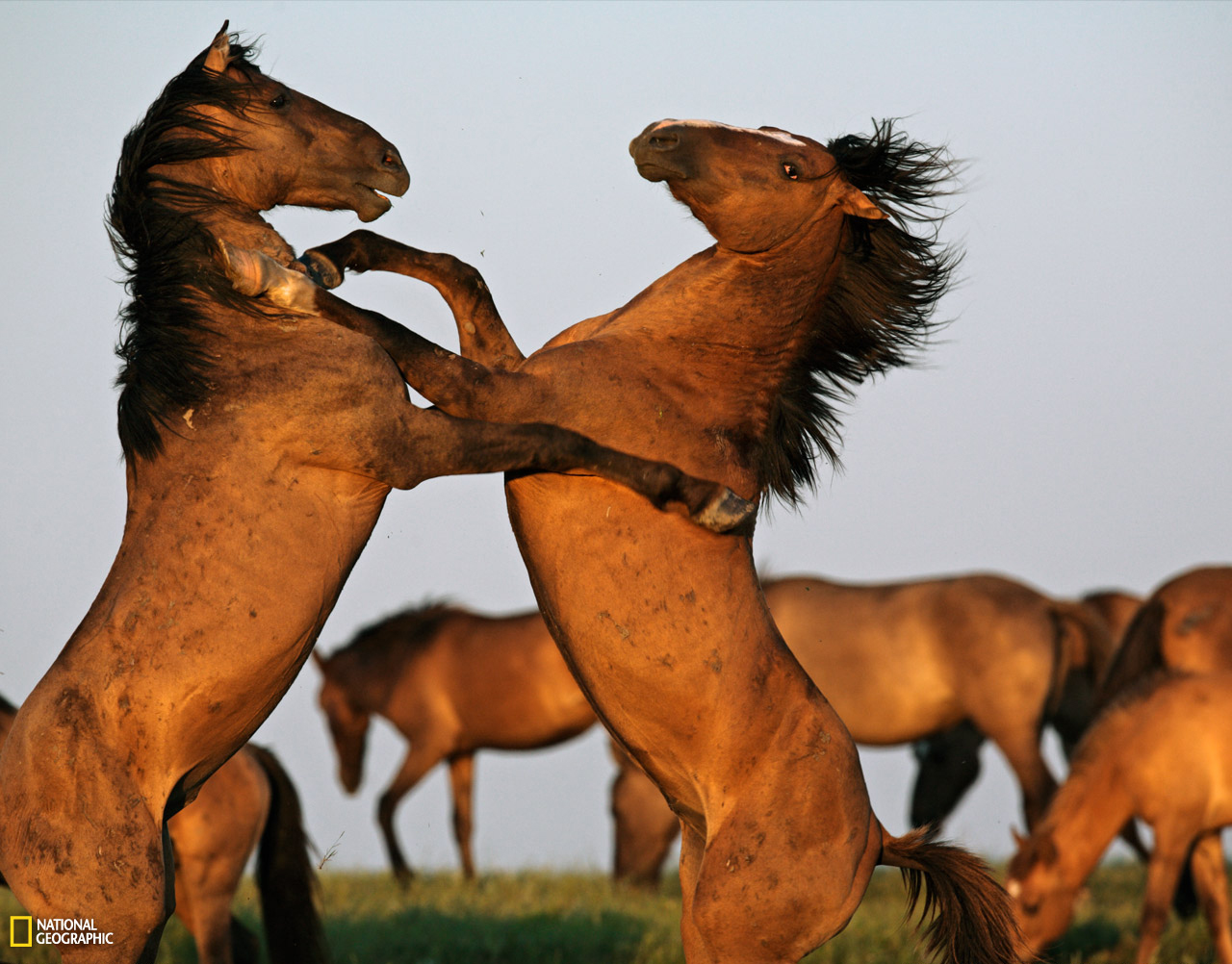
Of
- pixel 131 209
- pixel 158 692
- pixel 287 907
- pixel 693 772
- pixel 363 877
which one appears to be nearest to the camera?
pixel 158 692

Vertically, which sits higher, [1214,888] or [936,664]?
[936,664]

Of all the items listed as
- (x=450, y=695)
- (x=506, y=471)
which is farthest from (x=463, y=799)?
(x=506, y=471)

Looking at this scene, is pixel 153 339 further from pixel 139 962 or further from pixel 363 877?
pixel 363 877

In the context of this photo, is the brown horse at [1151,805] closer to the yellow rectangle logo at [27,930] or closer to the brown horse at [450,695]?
the brown horse at [450,695]

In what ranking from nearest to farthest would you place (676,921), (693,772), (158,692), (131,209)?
(158,692) < (131,209) < (693,772) < (676,921)

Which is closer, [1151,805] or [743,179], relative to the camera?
[743,179]

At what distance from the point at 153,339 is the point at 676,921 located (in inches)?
224

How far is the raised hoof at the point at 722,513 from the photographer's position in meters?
4.26

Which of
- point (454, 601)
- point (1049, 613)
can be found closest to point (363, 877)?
point (454, 601)

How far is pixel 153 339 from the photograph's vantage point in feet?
13.1

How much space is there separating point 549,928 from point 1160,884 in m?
3.60

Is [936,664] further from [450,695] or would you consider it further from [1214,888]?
[450,695]

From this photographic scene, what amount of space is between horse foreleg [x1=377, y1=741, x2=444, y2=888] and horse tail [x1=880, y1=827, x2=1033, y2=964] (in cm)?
823

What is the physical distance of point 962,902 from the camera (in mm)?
4703
